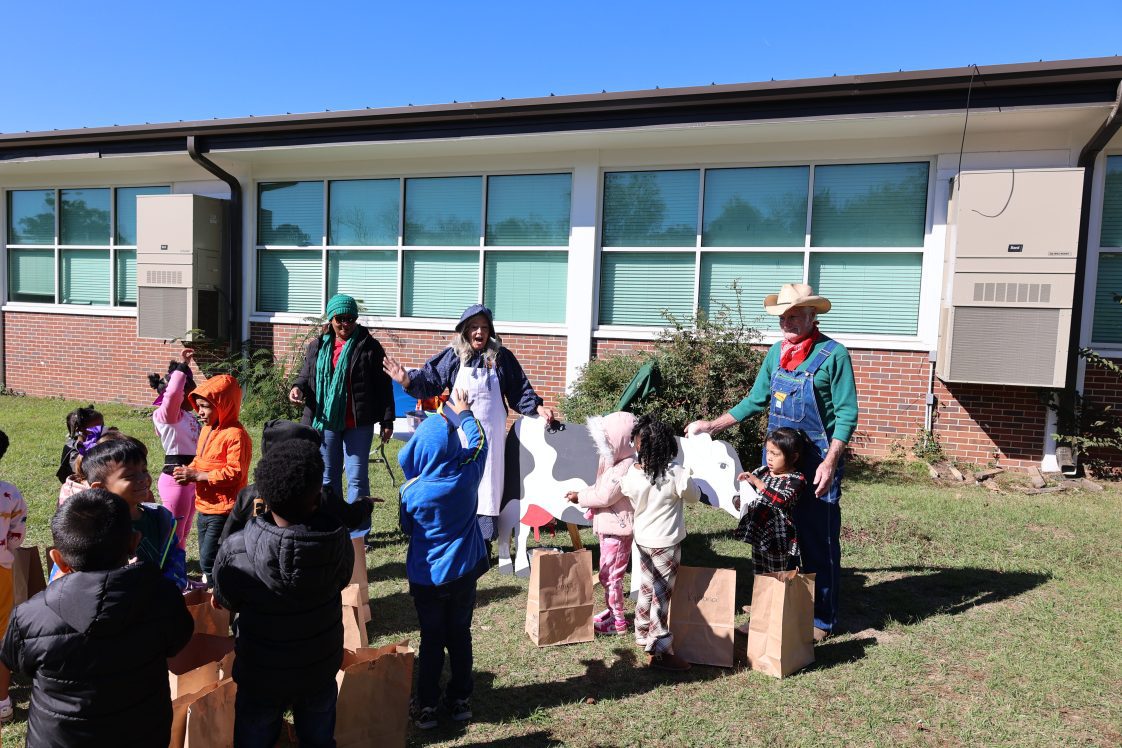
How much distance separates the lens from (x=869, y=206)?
8.46 m

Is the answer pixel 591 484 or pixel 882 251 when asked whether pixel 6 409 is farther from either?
pixel 882 251

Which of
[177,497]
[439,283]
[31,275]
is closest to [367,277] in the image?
[439,283]

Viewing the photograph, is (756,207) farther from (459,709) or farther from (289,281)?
(459,709)

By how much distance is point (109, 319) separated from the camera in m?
12.0

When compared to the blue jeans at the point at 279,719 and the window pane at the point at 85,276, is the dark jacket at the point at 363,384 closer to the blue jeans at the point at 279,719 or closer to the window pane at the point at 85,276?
the blue jeans at the point at 279,719

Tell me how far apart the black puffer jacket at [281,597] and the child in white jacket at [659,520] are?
1649mm

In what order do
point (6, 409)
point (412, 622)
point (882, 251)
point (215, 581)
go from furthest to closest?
point (6, 409) < point (882, 251) < point (412, 622) < point (215, 581)

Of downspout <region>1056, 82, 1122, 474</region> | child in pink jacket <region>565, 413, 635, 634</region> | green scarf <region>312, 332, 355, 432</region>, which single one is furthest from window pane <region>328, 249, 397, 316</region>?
downspout <region>1056, 82, 1122, 474</region>

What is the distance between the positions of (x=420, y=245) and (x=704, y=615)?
7.67 meters

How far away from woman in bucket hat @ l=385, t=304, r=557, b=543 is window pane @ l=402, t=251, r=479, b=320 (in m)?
5.43

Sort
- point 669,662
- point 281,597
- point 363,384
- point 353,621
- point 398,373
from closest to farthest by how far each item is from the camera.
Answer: point 281,597 → point 353,621 → point 669,662 → point 398,373 → point 363,384

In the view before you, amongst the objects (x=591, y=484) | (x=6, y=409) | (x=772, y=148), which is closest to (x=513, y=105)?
(x=772, y=148)

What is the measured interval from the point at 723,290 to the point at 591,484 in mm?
5124

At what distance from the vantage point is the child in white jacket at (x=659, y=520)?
3.63 meters
